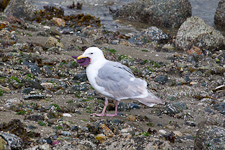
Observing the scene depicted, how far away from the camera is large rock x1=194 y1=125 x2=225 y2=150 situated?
4125 mm

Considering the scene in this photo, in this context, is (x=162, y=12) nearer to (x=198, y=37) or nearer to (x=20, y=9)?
(x=198, y=37)

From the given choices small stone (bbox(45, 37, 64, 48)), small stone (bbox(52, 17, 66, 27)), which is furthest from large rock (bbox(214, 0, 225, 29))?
small stone (bbox(45, 37, 64, 48))

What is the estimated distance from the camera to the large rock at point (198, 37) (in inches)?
441

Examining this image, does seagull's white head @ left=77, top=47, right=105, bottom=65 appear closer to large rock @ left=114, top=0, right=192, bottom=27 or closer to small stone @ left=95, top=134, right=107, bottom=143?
small stone @ left=95, top=134, right=107, bottom=143

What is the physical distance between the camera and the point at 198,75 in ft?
27.5

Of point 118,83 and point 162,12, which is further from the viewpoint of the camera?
point 162,12

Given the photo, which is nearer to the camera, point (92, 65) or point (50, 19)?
point (92, 65)

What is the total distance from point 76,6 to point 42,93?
1186cm

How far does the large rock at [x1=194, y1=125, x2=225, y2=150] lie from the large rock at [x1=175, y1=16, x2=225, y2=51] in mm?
7417

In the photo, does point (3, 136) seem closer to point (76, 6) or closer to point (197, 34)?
point (197, 34)

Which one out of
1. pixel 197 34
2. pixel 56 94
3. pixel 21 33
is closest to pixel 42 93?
pixel 56 94

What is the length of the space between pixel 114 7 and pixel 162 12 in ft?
12.6

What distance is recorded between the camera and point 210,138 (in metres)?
4.18

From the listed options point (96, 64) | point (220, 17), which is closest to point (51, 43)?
point (96, 64)
